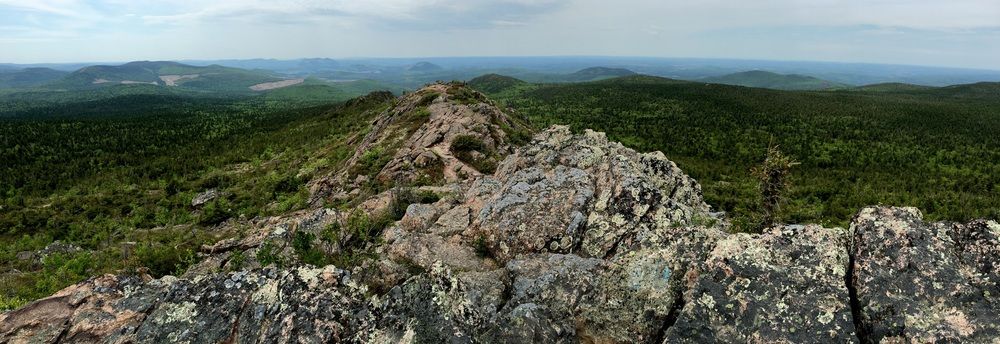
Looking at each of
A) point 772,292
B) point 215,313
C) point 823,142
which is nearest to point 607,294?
point 772,292

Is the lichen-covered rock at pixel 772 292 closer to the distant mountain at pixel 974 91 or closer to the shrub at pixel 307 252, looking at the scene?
the shrub at pixel 307 252

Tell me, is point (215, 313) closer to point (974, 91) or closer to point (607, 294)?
point (607, 294)

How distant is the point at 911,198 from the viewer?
151 ft

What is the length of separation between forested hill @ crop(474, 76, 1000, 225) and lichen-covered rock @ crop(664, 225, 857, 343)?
17.6m

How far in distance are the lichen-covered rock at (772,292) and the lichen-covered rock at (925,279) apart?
1.40ft

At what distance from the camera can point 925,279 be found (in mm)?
8453

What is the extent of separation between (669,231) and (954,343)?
525cm

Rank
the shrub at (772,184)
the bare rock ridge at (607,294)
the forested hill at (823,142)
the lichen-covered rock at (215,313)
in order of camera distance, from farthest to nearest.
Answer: the forested hill at (823,142), the shrub at (772,184), the lichen-covered rock at (215,313), the bare rock ridge at (607,294)

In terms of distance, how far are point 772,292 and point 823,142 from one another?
92078 millimetres

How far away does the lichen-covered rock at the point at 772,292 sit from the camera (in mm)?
8344

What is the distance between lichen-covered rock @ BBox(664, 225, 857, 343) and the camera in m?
8.34

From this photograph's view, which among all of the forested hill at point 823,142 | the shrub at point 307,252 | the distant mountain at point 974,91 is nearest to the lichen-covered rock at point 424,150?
the shrub at point 307,252

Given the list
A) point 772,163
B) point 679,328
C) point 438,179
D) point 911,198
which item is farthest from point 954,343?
point 911,198

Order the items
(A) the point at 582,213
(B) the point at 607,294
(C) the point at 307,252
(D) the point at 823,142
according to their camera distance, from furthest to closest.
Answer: (D) the point at 823,142
(A) the point at 582,213
(C) the point at 307,252
(B) the point at 607,294
